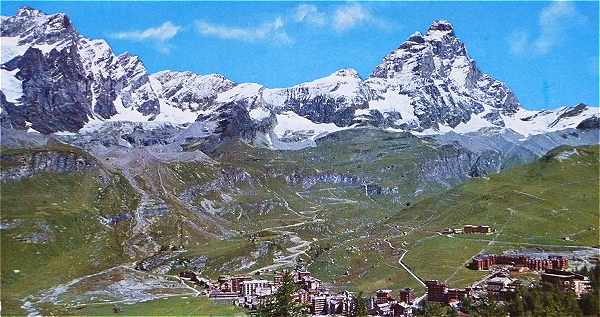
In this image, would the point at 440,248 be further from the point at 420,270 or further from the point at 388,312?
the point at 388,312

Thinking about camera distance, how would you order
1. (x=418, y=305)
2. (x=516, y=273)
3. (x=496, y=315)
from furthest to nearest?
(x=516, y=273) → (x=418, y=305) → (x=496, y=315)

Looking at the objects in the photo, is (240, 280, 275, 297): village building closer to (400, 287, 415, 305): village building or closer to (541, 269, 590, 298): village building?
(400, 287, 415, 305): village building

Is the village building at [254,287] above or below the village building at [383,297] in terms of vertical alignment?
above

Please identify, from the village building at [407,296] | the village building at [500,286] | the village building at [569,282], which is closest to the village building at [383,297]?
the village building at [407,296]

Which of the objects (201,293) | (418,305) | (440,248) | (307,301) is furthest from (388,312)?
(201,293)

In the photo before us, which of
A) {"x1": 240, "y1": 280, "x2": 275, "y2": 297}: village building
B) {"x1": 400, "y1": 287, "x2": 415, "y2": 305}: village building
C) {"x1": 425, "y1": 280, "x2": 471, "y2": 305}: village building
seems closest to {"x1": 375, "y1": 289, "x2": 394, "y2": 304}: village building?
{"x1": 400, "y1": 287, "x2": 415, "y2": 305}: village building

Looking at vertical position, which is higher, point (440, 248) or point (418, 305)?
point (440, 248)

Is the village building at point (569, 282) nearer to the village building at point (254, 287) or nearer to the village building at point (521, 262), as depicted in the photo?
the village building at point (521, 262)

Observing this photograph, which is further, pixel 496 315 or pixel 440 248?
pixel 440 248

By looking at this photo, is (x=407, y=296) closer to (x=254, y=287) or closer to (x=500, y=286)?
(x=500, y=286)

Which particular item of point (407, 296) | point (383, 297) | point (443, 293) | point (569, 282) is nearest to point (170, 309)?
point (383, 297)

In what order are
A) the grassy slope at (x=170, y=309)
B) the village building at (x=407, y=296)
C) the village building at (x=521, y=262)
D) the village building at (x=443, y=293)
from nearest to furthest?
the village building at (x=443, y=293), the village building at (x=407, y=296), the grassy slope at (x=170, y=309), the village building at (x=521, y=262)
